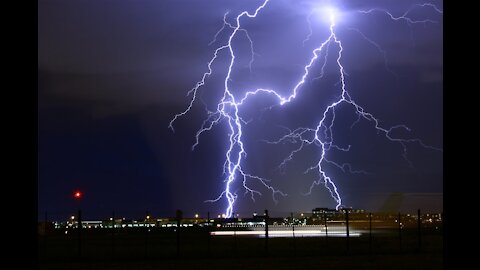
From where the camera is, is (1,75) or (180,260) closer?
(1,75)

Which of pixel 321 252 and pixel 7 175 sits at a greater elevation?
pixel 7 175
